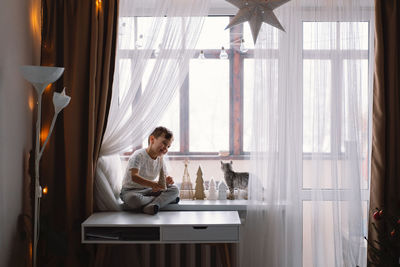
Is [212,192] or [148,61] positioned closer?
[148,61]

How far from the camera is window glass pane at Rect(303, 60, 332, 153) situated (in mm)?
3252

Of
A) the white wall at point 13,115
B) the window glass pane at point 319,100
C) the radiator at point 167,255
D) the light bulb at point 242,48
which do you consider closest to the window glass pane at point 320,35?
the window glass pane at point 319,100

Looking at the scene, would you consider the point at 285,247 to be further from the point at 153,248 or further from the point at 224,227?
the point at 153,248

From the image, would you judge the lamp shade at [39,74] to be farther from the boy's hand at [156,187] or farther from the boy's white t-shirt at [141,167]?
the boy's hand at [156,187]

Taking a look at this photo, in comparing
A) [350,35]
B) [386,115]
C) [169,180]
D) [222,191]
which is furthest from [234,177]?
[350,35]

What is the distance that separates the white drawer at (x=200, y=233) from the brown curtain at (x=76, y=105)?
661 mm

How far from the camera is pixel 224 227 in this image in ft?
9.25

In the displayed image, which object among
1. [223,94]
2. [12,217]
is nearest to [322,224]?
[223,94]

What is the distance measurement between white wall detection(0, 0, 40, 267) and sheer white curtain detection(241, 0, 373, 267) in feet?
4.91

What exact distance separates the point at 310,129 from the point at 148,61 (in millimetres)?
1215

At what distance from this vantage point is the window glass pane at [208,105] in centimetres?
354

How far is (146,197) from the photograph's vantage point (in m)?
3.19

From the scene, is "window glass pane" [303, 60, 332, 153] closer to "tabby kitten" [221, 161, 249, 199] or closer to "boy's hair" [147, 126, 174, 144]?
"tabby kitten" [221, 161, 249, 199]

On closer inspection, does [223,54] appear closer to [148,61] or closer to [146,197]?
[148,61]
